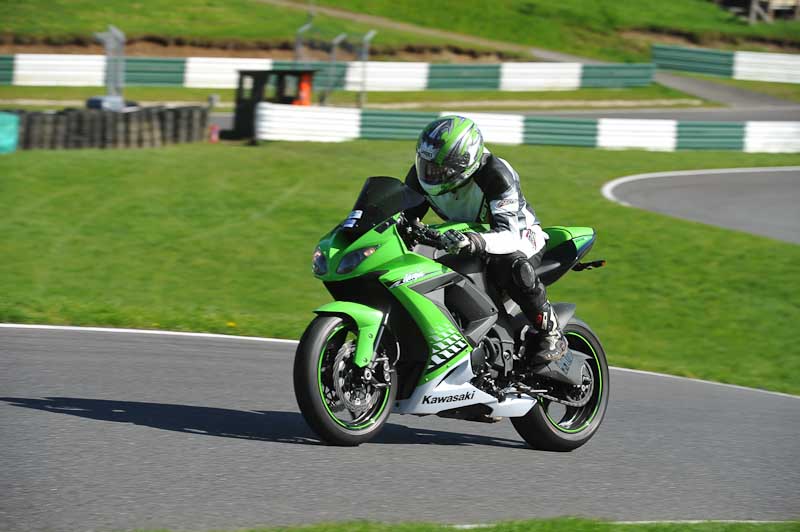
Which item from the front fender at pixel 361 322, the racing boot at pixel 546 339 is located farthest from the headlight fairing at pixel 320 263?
the racing boot at pixel 546 339

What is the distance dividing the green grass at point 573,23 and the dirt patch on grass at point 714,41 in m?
0.06

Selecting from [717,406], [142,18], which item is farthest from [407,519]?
[142,18]

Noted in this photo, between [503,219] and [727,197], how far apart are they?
50.1ft

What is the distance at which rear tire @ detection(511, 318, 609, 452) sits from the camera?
262 inches

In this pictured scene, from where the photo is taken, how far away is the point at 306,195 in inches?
718

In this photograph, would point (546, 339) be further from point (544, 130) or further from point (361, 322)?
point (544, 130)

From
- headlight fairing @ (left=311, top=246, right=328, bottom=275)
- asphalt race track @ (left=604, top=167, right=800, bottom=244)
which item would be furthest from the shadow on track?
asphalt race track @ (left=604, top=167, right=800, bottom=244)

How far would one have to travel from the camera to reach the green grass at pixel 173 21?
1506 inches

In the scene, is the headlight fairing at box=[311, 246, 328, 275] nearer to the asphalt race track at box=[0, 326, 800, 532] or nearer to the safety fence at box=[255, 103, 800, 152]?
the asphalt race track at box=[0, 326, 800, 532]

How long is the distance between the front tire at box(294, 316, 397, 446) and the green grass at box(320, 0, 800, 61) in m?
39.0

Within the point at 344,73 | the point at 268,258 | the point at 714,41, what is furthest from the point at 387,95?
the point at 268,258

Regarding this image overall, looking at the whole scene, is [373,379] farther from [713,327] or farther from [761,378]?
[713,327]

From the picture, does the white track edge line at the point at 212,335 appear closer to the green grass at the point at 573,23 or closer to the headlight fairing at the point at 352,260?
the headlight fairing at the point at 352,260

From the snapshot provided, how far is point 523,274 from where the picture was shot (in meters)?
6.34
